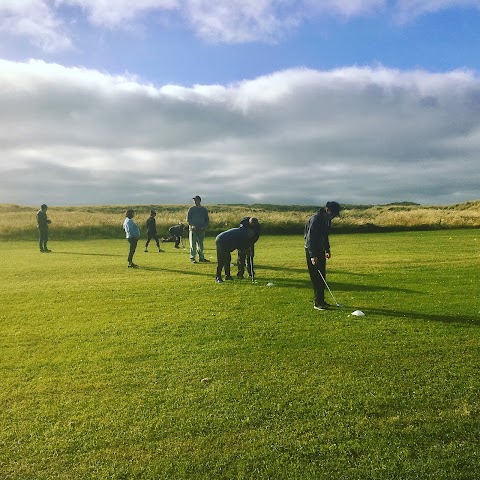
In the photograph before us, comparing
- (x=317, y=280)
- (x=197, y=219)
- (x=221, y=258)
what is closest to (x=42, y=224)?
(x=197, y=219)

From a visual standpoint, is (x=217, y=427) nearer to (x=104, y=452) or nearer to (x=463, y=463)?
(x=104, y=452)

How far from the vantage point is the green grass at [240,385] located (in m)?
5.88

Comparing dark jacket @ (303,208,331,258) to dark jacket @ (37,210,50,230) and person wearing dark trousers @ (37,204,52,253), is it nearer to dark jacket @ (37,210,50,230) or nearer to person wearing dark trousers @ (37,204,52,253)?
person wearing dark trousers @ (37,204,52,253)

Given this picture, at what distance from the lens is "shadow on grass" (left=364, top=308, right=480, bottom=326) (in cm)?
1151

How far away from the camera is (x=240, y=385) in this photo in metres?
7.94

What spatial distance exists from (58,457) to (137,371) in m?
2.64

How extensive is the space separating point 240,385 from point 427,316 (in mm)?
6188

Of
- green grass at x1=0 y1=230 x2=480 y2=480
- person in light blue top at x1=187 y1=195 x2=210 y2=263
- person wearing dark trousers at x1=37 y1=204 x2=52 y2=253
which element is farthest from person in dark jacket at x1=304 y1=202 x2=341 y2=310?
person wearing dark trousers at x1=37 y1=204 x2=52 y2=253

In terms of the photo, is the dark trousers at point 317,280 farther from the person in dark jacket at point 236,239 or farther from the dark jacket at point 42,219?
the dark jacket at point 42,219

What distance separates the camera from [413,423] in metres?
6.59

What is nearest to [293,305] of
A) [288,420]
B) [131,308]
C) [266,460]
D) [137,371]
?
[131,308]

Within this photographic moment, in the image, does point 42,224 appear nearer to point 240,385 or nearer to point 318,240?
point 318,240

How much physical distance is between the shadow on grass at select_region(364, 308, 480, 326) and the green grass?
0.07 m

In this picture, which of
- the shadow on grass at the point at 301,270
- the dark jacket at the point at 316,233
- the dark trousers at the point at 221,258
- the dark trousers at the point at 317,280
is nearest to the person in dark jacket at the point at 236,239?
the dark trousers at the point at 221,258
